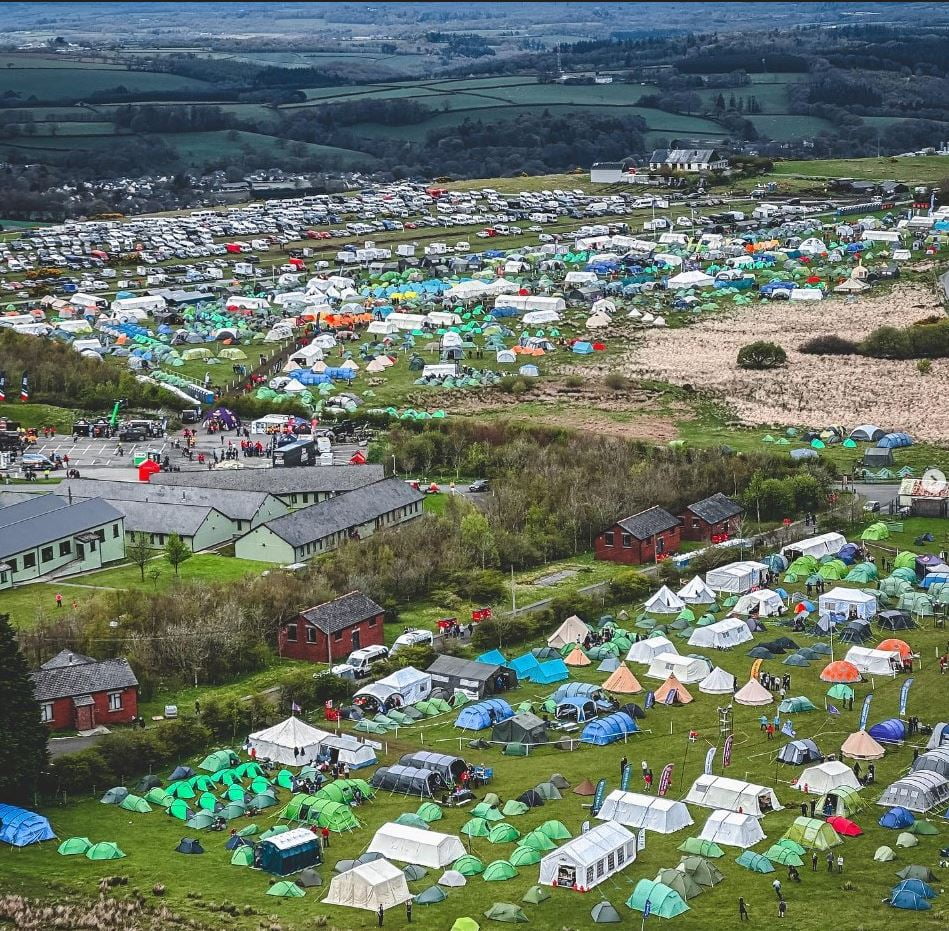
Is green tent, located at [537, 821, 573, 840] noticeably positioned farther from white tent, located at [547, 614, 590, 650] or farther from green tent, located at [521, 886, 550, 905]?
white tent, located at [547, 614, 590, 650]

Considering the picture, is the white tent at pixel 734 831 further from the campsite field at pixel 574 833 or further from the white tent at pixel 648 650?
the white tent at pixel 648 650

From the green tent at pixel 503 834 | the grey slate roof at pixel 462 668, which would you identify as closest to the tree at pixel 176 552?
the grey slate roof at pixel 462 668

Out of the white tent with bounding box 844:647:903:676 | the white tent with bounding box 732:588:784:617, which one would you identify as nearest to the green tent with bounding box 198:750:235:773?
the white tent with bounding box 844:647:903:676

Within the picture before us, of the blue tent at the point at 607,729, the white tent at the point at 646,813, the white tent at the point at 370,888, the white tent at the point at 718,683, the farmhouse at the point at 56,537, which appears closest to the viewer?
the white tent at the point at 370,888

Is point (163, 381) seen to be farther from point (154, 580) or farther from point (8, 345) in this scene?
point (154, 580)

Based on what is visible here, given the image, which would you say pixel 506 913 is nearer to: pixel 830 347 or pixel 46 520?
A: pixel 46 520

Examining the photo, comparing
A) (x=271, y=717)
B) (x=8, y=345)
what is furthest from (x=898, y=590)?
(x=8, y=345)
